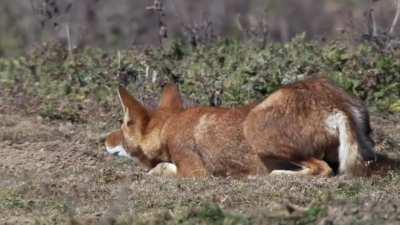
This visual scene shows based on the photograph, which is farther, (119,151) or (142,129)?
(119,151)

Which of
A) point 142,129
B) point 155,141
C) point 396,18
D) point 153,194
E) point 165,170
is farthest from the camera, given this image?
point 396,18

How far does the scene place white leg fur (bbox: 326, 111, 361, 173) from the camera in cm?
929

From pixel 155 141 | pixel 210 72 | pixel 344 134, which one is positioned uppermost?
pixel 344 134

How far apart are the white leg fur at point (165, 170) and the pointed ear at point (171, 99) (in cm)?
70

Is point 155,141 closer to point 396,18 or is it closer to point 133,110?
point 133,110

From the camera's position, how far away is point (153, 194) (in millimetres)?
8781

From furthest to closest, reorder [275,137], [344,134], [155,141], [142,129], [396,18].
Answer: [396,18] < [142,129] < [155,141] < [275,137] < [344,134]

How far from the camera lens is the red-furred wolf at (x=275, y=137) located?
935 centimetres

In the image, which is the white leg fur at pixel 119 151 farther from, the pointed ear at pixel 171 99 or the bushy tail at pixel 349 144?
the bushy tail at pixel 349 144

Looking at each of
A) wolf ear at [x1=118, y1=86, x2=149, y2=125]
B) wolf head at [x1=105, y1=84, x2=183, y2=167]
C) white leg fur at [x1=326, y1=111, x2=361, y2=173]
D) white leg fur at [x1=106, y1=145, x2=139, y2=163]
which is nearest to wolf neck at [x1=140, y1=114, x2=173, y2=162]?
wolf head at [x1=105, y1=84, x2=183, y2=167]

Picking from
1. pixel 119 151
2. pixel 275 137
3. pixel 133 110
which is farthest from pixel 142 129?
pixel 275 137

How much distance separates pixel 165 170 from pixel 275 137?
44.1 inches

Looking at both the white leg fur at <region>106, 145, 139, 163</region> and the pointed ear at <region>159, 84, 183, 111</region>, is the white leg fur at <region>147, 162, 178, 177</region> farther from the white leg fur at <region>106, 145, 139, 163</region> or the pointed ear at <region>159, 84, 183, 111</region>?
the pointed ear at <region>159, 84, 183, 111</region>

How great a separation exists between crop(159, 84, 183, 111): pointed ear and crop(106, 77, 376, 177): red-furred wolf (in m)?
0.28
